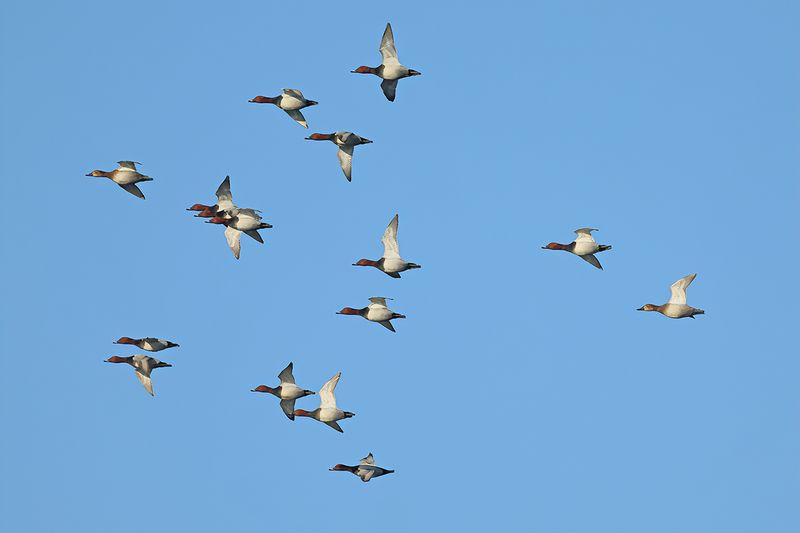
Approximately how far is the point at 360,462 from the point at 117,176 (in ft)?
64.0

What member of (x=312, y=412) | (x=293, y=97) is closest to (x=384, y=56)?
(x=293, y=97)

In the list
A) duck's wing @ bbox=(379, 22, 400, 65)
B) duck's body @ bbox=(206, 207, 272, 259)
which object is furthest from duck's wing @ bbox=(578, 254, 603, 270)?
duck's body @ bbox=(206, 207, 272, 259)

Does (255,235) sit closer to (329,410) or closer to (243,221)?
(243,221)

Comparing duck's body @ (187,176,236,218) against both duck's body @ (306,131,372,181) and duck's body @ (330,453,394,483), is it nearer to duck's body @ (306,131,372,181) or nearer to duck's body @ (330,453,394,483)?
duck's body @ (306,131,372,181)

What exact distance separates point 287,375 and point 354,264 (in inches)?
264

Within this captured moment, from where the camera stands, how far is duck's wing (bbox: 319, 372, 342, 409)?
85.4 m

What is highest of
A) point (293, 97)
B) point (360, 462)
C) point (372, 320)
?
point (293, 97)

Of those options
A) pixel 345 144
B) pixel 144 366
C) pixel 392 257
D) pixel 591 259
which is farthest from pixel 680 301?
pixel 144 366

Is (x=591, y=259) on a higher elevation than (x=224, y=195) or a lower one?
lower

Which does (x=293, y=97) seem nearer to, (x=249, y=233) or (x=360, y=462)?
(x=249, y=233)

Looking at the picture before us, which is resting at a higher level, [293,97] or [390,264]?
[293,97]

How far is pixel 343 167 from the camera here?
288ft

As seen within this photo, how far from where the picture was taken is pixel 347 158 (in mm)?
88000

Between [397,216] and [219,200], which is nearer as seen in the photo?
[397,216]
